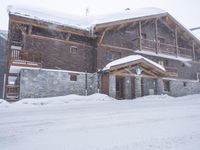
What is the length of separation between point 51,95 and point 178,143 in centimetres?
1193

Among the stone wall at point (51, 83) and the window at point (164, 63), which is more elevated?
the window at point (164, 63)

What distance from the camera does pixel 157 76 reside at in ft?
66.1

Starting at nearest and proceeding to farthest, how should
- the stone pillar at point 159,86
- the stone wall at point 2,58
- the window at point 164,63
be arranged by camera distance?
the stone pillar at point 159,86
the window at point 164,63
the stone wall at point 2,58

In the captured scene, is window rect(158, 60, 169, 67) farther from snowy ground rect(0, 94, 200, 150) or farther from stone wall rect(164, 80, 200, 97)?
snowy ground rect(0, 94, 200, 150)

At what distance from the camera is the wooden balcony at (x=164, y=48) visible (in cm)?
2063

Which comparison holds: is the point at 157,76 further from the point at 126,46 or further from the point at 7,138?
the point at 7,138

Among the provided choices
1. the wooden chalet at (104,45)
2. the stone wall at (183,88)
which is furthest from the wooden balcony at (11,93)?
the stone wall at (183,88)

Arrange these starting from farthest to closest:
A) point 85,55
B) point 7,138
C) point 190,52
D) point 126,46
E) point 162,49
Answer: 1. point 190,52
2. point 162,49
3. point 126,46
4. point 85,55
5. point 7,138

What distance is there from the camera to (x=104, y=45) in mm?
18250

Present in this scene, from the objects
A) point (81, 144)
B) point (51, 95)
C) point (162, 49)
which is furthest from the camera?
point (162, 49)

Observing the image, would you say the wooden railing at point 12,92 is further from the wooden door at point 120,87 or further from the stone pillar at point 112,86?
the wooden door at point 120,87

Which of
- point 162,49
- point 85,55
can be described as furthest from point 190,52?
point 85,55

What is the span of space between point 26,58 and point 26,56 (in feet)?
0.48

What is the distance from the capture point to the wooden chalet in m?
15.1
